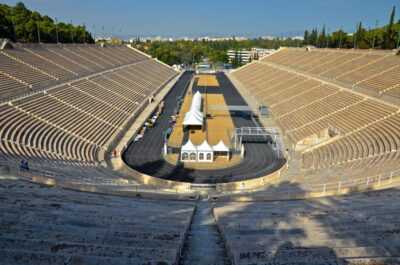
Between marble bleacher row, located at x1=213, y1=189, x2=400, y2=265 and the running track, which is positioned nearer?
marble bleacher row, located at x1=213, y1=189, x2=400, y2=265

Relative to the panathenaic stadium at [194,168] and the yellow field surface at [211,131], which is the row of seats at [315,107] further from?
the yellow field surface at [211,131]

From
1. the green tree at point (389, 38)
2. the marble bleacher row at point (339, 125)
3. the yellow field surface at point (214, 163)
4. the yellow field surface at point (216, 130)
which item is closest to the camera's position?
the marble bleacher row at point (339, 125)

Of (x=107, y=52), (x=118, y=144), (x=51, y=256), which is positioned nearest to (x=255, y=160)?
(x=118, y=144)

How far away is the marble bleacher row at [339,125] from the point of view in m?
18.6

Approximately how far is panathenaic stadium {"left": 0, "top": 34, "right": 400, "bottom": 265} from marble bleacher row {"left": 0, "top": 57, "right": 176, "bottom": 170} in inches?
5.8

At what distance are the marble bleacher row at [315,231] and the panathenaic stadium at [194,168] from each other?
5cm

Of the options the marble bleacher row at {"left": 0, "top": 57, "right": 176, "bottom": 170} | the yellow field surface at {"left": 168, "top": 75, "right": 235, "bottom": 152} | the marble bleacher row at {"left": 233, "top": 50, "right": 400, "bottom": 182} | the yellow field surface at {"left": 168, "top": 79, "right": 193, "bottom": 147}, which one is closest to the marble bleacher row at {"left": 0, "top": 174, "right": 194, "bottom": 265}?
the marble bleacher row at {"left": 0, "top": 57, "right": 176, "bottom": 170}

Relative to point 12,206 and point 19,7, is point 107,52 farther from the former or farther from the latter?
point 12,206

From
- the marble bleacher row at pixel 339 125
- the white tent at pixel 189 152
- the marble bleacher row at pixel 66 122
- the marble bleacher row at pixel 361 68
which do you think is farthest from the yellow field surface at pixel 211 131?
the marble bleacher row at pixel 361 68

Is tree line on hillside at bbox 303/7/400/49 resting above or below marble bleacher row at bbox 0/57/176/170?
above

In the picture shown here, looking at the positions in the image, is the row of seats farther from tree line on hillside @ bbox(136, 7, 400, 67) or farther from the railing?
tree line on hillside @ bbox(136, 7, 400, 67)

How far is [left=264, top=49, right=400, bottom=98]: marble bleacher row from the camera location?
33062mm

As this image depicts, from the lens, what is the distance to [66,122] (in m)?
26.1

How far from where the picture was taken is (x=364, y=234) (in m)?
8.51
